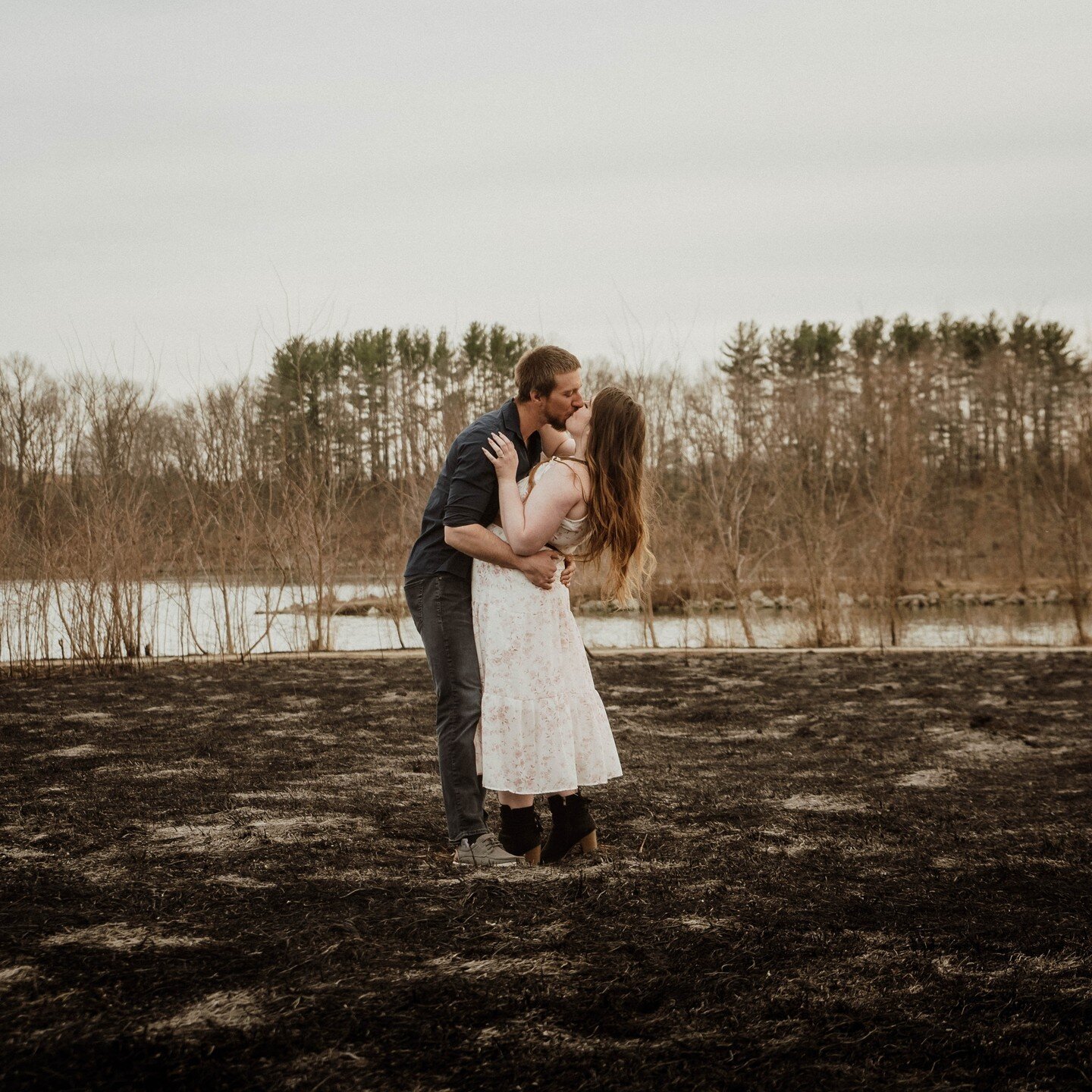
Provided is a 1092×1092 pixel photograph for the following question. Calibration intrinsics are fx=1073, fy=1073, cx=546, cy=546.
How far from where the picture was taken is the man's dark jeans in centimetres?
316

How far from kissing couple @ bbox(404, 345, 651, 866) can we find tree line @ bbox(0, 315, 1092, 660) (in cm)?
555

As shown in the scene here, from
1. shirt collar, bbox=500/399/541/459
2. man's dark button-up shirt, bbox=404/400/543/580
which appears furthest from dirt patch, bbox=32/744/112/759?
shirt collar, bbox=500/399/541/459

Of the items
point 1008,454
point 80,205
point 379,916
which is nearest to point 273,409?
point 80,205

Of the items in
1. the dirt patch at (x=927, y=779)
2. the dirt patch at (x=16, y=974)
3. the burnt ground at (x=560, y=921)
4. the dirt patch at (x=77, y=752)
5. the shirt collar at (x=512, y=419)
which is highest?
the shirt collar at (x=512, y=419)

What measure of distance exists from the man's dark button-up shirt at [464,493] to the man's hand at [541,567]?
0.19 m

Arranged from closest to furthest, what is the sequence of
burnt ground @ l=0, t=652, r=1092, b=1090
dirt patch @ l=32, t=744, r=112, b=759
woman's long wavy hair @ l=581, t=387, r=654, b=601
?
burnt ground @ l=0, t=652, r=1092, b=1090
woman's long wavy hair @ l=581, t=387, r=654, b=601
dirt patch @ l=32, t=744, r=112, b=759

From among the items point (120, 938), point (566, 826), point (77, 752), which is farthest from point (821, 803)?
point (77, 752)

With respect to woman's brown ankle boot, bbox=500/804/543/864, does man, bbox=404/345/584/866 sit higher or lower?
higher

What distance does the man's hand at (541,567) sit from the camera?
10.3 ft

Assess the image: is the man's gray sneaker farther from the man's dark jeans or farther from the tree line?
the tree line

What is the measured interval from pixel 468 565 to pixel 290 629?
682cm

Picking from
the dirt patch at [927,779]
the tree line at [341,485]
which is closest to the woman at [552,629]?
the dirt patch at [927,779]

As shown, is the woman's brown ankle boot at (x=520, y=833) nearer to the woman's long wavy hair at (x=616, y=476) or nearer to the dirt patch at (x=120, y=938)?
the woman's long wavy hair at (x=616, y=476)

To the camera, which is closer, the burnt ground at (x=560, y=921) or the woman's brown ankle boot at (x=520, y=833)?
the burnt ground at (x=560, y=921)
